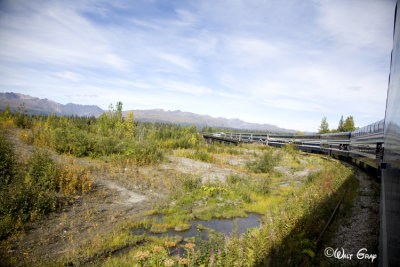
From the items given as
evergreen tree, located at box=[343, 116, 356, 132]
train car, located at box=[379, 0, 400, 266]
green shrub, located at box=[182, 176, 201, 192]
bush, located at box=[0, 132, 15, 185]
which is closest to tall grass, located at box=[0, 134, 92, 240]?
bush, located at box=[0, 132, 15, 185]

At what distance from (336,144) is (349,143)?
8.12 feet

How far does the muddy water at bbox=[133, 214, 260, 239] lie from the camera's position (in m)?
5.60

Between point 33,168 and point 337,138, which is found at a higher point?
point 337,138

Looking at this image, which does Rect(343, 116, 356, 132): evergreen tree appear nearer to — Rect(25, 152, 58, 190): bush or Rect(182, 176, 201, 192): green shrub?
Rect(182, 176, 201, 192): green shrub

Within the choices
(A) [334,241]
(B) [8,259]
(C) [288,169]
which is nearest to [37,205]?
(B) [8,259]

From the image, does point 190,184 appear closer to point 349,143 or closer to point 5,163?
point 5,163

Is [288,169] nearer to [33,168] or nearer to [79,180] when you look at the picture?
[79,180]

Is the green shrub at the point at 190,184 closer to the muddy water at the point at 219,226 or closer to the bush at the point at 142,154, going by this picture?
the muddy water at the point at 219,226

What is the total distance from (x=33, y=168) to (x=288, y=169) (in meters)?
14.7

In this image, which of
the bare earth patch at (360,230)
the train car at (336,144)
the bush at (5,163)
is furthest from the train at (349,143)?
the bush at (5,163)

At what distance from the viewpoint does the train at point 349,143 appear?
31.8ft

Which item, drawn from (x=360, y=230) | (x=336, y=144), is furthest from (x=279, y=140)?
(x=360, y=230)

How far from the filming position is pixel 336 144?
19.4 metres

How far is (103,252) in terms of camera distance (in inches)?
174
